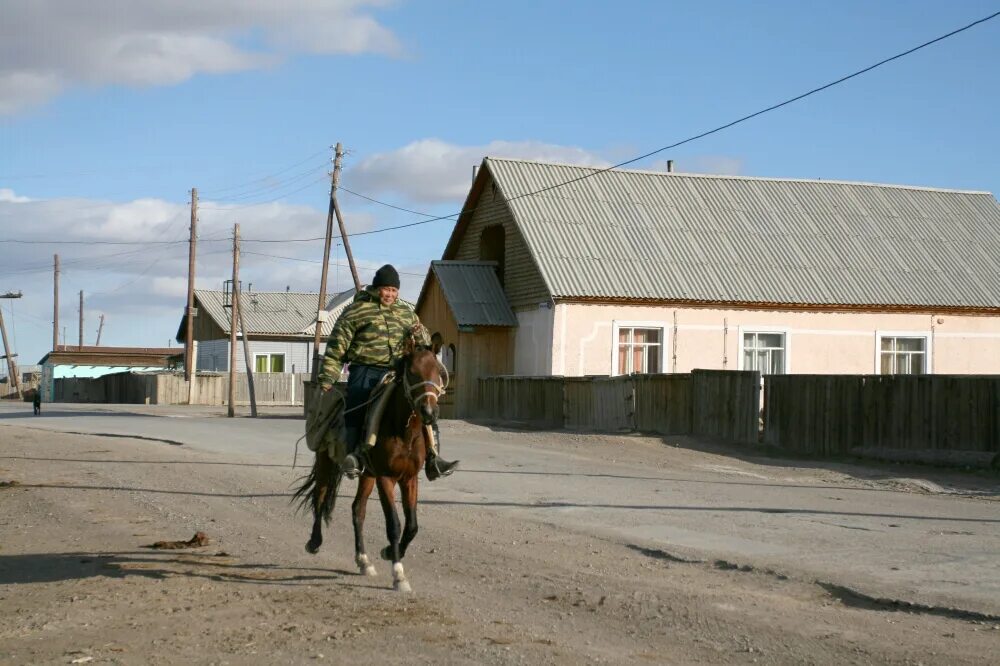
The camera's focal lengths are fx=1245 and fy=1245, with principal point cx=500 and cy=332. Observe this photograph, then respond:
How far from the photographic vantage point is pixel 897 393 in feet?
70.2

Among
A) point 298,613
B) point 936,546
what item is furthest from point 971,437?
point 298,613

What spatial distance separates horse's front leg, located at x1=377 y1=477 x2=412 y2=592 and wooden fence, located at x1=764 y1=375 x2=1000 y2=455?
1327cm

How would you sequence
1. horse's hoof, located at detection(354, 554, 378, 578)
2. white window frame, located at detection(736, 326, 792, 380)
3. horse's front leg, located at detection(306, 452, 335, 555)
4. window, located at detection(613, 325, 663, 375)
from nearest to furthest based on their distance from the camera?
horse's hoof, located at detection(354, 554, 378, 578), horse's front leg, located at detection(306, 452, 335, 555), window, located at detection(613, 325, 663, 375), white window frame, located at detection(736, 326, 792, 380)

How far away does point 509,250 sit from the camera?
3822cm

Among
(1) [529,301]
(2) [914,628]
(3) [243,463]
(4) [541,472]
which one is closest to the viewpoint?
(2) [914,628]

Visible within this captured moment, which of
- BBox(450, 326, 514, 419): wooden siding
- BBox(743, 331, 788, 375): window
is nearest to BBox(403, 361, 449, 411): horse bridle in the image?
BBox(450, 326, 514, 419): wooden siding

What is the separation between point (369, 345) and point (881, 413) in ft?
46.0

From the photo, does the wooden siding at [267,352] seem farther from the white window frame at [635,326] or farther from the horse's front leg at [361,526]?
the horse's front leg at [361,526]

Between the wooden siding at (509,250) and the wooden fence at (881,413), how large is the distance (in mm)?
12335

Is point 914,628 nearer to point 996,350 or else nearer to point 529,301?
point 529,301

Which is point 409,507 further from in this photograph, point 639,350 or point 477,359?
point 477,359

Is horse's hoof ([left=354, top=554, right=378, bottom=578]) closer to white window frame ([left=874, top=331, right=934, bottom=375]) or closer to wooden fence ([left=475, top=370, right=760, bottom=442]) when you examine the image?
wooden fence ([left=475, top=370, right=760, bottom=442])

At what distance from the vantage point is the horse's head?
30.1 ft

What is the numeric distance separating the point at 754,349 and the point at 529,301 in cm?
682
